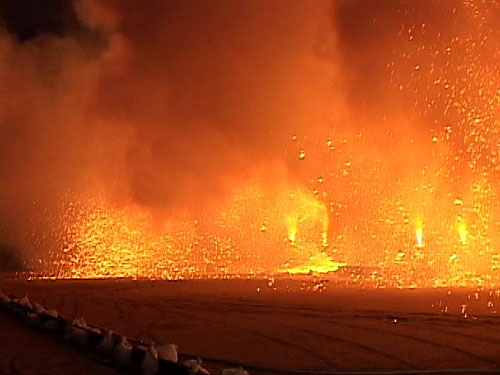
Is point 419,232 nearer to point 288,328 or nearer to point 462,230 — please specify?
point 462,230

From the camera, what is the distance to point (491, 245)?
18469 mm

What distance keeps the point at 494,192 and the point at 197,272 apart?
8559mm

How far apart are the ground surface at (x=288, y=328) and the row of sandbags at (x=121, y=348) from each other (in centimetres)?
13

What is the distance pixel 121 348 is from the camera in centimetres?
493

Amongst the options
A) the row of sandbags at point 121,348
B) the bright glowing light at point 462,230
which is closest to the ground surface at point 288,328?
the row of sandbags at point 121,348

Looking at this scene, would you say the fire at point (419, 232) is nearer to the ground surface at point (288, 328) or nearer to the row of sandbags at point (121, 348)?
the ground surface at point (288, 328)

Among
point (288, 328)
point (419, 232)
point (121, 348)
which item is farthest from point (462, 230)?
point (121, 348)

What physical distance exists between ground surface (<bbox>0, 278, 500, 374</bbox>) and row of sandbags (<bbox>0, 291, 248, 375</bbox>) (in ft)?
0.42

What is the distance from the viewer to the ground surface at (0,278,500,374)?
5082 millimetres

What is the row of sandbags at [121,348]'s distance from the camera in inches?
170

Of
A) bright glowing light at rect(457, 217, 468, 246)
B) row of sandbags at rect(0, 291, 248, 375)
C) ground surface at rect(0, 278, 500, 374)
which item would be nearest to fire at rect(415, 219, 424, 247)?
bright glowing light at rect(457, 217, 468, 246)

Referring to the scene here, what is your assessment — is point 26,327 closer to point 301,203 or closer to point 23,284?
point 23,284

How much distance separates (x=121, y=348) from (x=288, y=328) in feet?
7.45

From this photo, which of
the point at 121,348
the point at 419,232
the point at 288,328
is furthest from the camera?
the point at 419,232
